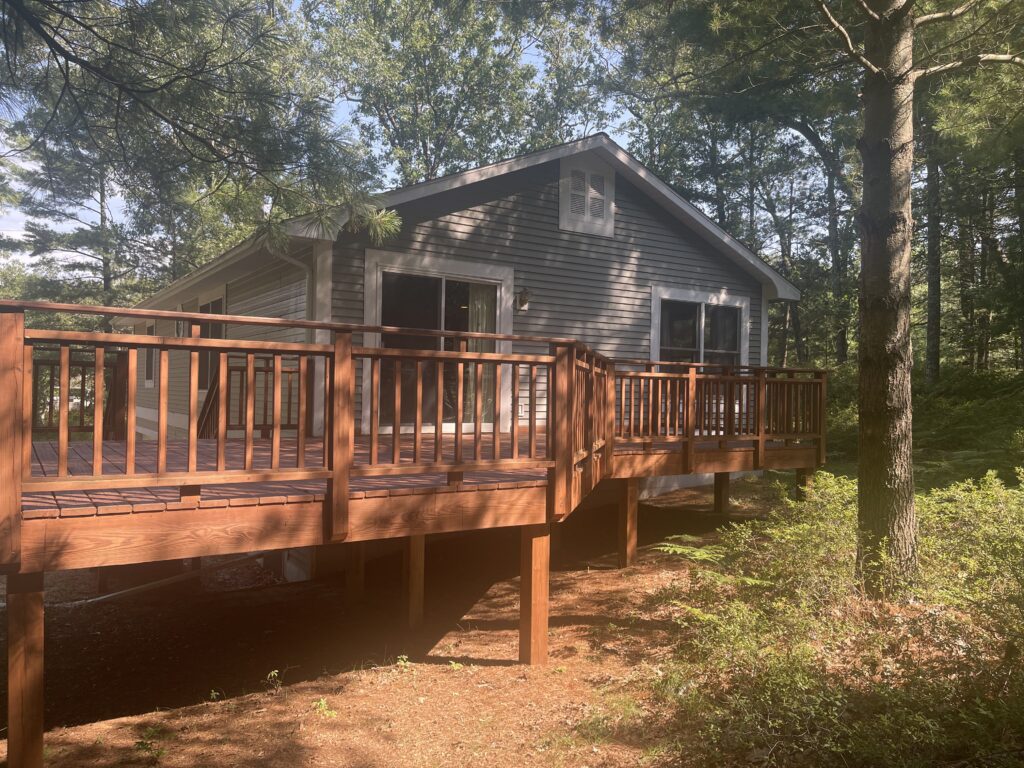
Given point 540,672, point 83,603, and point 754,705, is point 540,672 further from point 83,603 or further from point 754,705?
point 83,603

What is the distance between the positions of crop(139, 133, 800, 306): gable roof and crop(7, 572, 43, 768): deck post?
4981 millimetres

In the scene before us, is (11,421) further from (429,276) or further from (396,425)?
(429,276)

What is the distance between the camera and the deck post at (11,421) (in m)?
3.17

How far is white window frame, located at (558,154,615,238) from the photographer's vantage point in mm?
10445

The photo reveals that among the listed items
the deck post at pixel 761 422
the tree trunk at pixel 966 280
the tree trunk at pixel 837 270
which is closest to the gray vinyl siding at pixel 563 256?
the deck post at pixel 761 422

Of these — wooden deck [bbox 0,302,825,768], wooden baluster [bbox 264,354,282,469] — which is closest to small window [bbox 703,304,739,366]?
wooden deck [bbox 0,302,825,768]

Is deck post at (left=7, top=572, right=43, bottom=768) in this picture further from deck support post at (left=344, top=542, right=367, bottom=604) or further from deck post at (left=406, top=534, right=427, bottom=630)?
deck support post at (left=344, top=542, right=367, bottom=604)

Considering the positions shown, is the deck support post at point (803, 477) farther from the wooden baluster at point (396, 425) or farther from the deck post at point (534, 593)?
the wooden baluster at point (396, 425)

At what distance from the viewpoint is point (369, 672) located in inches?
212

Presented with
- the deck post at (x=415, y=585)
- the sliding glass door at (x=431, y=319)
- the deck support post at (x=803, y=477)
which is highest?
the sliding glass door at (x=431, y=319)

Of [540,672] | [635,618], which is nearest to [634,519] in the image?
[635,618]

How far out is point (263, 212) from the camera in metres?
8.06

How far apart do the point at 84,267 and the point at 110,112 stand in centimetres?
2559

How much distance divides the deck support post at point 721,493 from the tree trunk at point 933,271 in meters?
10.2
